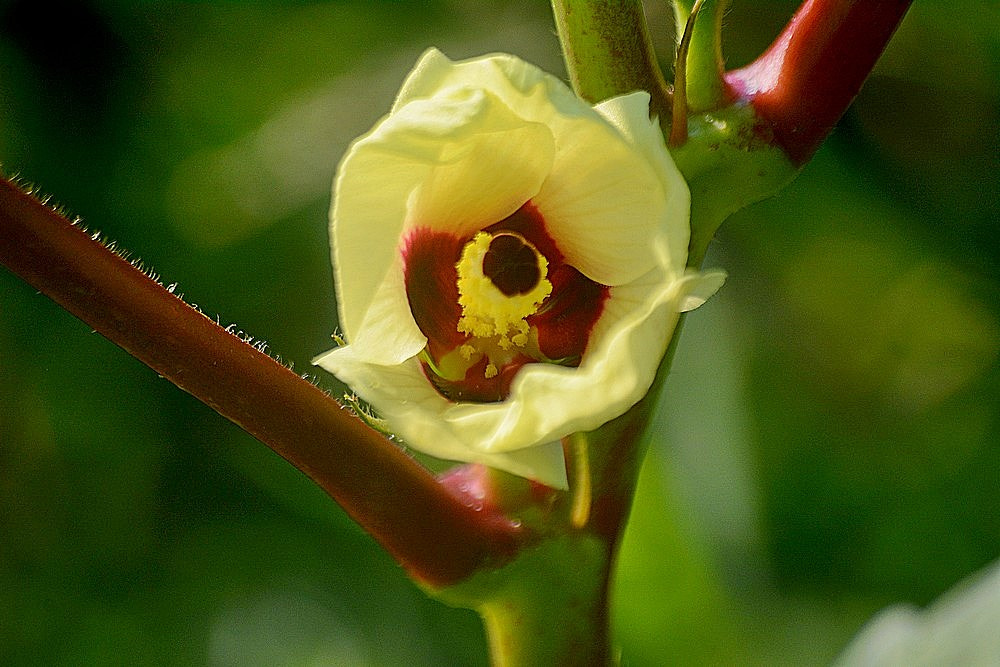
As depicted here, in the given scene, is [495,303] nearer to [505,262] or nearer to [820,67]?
[505,262]

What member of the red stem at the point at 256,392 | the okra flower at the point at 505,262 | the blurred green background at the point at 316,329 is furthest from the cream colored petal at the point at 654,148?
the blurred green background at the point at 316,329

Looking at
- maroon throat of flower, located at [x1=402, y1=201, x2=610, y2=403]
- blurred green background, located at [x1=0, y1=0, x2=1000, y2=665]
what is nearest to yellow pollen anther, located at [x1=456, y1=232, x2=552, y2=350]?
maroon throat of flower, located at [x1=402, y1=201, x2=610, y2=403]

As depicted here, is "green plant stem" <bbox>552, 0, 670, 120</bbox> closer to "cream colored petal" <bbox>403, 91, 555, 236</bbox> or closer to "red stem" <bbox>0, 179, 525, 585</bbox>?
"cream colored petal" <bbox>403, 91, 555, 236</bbox>

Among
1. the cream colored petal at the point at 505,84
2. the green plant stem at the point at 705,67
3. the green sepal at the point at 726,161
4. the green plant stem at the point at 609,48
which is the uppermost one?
the cream colored petal at the point at 505,84

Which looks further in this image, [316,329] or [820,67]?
[316,329]

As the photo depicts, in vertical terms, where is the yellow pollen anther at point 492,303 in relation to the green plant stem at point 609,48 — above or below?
below

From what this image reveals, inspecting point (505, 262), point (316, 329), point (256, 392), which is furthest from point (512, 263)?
point (316, 329)

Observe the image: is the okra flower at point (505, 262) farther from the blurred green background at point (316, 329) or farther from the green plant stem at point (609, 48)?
the blurred green background at point (316, 329)
